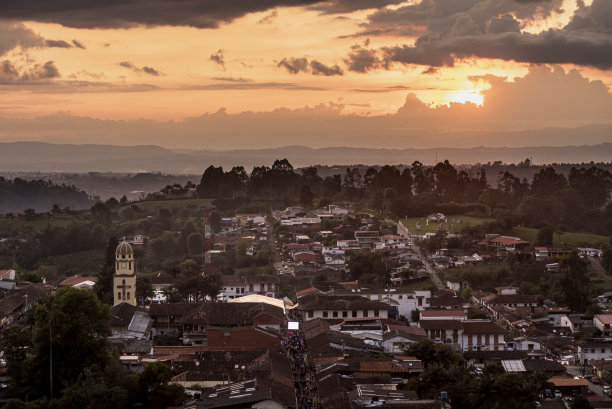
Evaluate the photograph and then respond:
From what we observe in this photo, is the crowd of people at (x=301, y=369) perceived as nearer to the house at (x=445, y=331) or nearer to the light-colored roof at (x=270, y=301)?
the light-colored roof at (x=270, y=301)

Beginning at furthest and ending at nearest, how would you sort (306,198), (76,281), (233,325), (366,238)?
1. (306,198)
2. (366,238)
3. (76,281)
4. (233,325)

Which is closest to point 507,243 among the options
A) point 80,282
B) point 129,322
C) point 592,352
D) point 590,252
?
point 590,252

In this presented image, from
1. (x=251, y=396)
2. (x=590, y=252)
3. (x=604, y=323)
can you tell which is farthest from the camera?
(x=590, y=252)

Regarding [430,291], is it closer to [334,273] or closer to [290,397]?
[334,273]

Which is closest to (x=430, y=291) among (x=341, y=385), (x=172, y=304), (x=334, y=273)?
(x=334, y=273)

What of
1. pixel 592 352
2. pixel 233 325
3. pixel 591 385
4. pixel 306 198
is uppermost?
pixel 306 198

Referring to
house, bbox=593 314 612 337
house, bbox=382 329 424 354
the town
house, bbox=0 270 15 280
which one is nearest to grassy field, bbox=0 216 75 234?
the town

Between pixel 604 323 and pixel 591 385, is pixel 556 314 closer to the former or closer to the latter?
pixel 604 323
